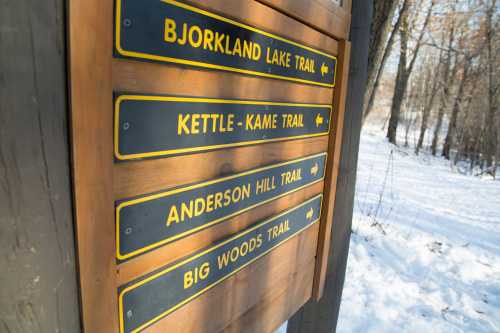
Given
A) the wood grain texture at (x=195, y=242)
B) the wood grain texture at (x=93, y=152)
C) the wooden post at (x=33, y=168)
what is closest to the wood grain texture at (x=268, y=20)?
the wood grain texture at (x=93, y=152)

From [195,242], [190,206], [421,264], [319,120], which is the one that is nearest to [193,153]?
[190,206]

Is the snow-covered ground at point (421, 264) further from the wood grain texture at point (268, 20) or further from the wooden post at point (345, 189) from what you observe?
the wood grain texture at point (268, 20)

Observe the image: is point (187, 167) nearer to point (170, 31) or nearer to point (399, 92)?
point (170, 31)

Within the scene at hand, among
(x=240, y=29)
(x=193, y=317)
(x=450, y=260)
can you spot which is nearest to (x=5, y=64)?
(x=240, y=29)

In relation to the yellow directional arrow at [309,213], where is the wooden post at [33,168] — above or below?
above

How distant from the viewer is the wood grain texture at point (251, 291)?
114 centimetres

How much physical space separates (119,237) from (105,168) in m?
0.18

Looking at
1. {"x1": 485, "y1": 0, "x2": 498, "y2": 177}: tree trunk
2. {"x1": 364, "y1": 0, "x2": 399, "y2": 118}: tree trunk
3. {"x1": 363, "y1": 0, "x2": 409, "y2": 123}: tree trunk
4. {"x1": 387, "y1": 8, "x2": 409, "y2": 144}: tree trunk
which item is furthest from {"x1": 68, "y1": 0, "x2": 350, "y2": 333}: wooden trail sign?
{"x1": 387, "y1": 8, "x2": 409, "y2": 144}: tree trunk

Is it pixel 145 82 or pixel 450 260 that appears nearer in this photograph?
pixel 145 82

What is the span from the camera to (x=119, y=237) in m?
0.88

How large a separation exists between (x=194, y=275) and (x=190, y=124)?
47 cm

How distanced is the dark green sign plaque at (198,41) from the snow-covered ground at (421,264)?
2.72 meters

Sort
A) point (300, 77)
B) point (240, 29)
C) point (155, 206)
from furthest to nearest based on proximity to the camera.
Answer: point (300, 77), point (240, 29), point (155, 206)

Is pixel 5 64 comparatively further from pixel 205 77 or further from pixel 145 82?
pixel 205 77
